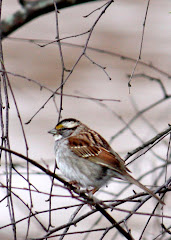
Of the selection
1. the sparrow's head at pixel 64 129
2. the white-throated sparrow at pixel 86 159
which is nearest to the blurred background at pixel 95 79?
the sparrow's head at pixel 64 129

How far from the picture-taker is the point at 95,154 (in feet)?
16.5

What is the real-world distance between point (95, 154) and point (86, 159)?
0.30 ft

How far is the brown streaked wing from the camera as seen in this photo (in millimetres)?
4711

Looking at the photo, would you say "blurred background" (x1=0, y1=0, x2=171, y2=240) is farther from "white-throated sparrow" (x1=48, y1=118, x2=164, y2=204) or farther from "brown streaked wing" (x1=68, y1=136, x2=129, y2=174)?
"brown streaked wing" (x1=68, y1=136, x2=129, y2=174)

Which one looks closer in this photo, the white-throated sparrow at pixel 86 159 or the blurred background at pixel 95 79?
the white-throated sparrow at pixel 86 159

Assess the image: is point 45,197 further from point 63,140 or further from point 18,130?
point 63,140

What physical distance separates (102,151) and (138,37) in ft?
12.3

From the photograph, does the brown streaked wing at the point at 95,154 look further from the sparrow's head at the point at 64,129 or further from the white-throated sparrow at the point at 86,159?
the sparrow's head at the point at 64,129

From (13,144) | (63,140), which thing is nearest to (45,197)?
(13,144)

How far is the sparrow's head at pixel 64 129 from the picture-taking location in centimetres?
543

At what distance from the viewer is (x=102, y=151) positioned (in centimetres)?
506

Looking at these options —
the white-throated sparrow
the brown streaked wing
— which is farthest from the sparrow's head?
the brown streaked wing

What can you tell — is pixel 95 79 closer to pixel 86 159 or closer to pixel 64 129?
pixel 64 129

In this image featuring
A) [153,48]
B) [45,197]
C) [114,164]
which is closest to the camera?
[114,164]
